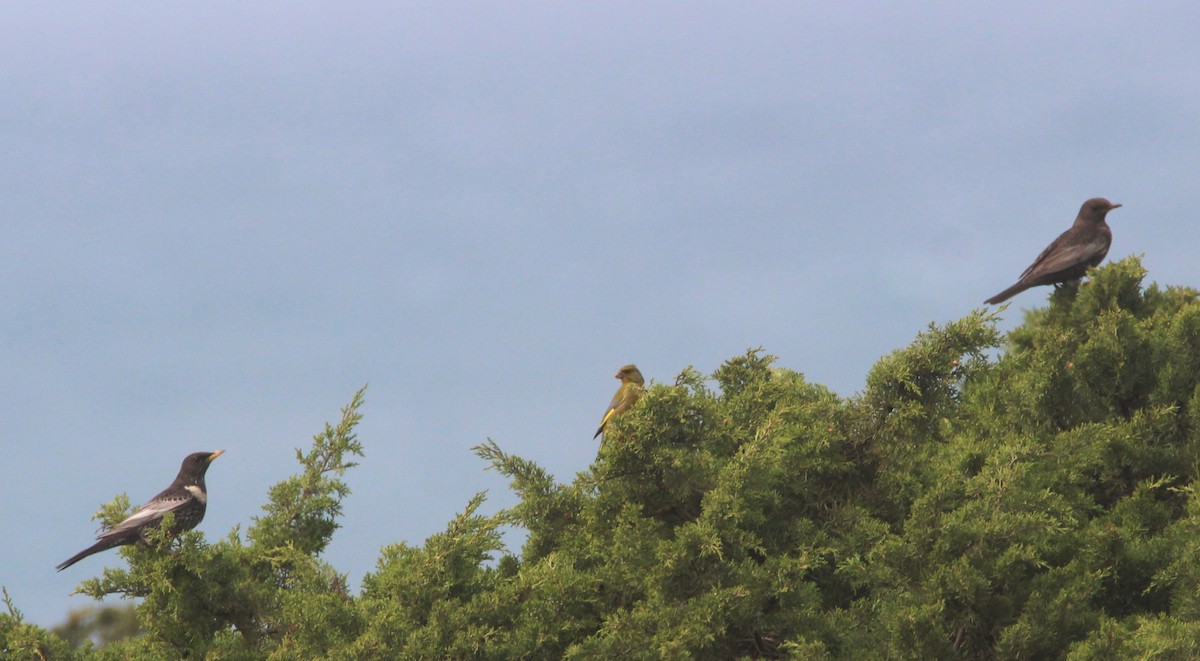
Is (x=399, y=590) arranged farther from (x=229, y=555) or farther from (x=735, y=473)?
(x=735, y=473)

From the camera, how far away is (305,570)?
27.1 ft

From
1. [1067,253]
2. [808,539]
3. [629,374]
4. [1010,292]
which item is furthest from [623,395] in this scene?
[808,539]

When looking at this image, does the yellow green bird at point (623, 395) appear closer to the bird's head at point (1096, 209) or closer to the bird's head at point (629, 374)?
the bird's head at point (629, 374)

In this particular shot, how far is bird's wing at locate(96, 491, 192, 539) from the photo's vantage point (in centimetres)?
894

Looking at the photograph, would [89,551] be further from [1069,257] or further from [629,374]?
[1069,257]

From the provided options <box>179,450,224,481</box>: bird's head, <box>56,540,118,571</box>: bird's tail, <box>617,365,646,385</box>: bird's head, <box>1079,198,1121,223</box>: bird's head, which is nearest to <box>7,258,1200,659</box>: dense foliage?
<box>56,540,118,571</box>: bird's tail

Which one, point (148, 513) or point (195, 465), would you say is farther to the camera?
point (195, 465)

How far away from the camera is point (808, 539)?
7.70 metres

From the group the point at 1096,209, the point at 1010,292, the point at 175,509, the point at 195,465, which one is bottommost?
the point at 1010,292

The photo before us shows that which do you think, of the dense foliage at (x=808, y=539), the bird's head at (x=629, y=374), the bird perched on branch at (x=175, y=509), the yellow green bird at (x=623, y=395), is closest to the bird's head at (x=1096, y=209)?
the dense foliage at (x=808, y=539)

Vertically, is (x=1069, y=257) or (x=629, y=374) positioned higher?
(x=629, y=374)

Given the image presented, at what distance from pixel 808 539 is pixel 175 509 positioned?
200 inches

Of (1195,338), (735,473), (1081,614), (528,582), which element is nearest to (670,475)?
(735,473)

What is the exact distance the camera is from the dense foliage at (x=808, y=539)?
7016 millimetres
